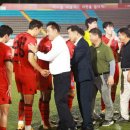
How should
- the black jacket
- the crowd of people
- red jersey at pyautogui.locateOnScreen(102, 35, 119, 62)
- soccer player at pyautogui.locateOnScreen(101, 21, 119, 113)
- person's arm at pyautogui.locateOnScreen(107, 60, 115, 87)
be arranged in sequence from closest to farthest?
1. the crowd of people
2. the black jacket
3. person's arm at pyautogui.locateOnScreen(107, 60, 115, 87)
4. soccer player at pyautogui.locateOnScreen(101, 21, 119, 113)
5. red jersey at pyautogui.locateOnScreen(102, 35, 119, 62)

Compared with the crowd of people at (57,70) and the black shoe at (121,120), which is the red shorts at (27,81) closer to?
the crowd of people at (57,70)

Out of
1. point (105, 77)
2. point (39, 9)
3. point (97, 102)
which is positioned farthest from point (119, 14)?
point (105, 77)

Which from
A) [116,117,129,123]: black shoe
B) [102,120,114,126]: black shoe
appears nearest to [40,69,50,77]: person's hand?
[102,120,114,126]: black shoe

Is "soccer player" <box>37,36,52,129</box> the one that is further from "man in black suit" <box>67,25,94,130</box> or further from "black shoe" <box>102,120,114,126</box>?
"black shoe" <box>102,120,114,126</box>

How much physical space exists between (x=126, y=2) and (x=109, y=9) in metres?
2.02

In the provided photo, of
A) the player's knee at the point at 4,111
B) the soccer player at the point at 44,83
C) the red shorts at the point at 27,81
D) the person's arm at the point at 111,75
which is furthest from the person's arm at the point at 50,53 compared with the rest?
the person's arm at the point at 111,75

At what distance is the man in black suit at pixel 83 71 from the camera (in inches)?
269

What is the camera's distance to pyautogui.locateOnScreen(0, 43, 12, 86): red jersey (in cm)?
579

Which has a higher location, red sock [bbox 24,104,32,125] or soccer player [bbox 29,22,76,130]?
soccer player [bbox 29,22,76,130]

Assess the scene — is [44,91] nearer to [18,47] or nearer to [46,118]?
[46,118]

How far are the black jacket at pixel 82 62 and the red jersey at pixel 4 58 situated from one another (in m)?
1.38

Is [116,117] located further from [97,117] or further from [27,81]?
[27,81]

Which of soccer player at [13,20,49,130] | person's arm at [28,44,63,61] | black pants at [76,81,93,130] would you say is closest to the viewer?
person's arm at [28,44,63,61]

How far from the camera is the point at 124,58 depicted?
7871mm
